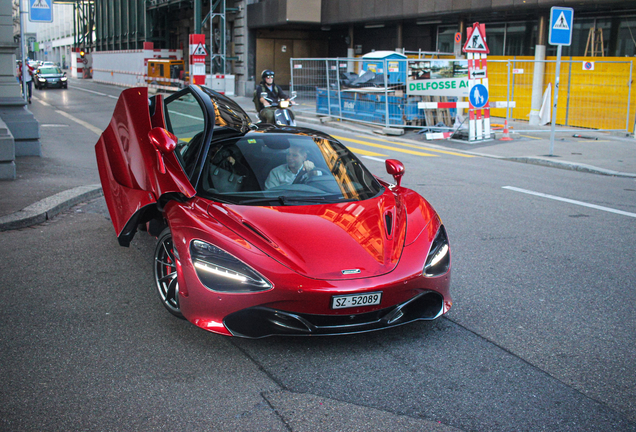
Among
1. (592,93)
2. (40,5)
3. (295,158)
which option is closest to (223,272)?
(295,158)

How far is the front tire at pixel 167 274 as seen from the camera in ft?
13.7

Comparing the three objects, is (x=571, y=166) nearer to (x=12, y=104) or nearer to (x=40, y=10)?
(x=12, y=104)

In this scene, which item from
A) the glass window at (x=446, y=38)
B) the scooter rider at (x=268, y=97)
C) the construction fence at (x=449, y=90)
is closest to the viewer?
the scooter rider at (x=268, y=97)

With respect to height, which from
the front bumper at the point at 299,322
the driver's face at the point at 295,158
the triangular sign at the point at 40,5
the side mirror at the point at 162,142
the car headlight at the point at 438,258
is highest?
the triangular sign at the point at 40,5

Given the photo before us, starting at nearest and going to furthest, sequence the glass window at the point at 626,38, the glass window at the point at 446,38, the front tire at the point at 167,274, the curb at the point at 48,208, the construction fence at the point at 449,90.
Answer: the front tire at the point at 167,274 → the curb at the point at 48,208 → the construction fence at the point at 449,90 → the glass window at the point at 626,38 → the glass window at the point at 446,38

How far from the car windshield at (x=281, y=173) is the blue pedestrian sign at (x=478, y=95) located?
11.3 meters

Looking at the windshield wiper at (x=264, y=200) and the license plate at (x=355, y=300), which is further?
the windshield wiper at (x=264, y=200)

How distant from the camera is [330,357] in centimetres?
372

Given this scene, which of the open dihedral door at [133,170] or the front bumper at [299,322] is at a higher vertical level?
the open dihedral door at [133,170]

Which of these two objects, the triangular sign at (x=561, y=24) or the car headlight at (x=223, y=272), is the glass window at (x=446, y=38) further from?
the car headlight at (x=223, y=272)

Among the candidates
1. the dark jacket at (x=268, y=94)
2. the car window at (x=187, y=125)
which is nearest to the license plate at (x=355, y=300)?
the car window at (x=187, y=125)

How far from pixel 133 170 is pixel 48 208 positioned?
8.82 ft

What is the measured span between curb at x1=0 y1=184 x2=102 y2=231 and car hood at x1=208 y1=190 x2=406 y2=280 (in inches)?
Answer: 136

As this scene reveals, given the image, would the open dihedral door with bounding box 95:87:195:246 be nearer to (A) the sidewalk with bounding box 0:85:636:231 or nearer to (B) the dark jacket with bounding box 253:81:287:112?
(A) the sidewalk with bounding box 0:85:636:231
